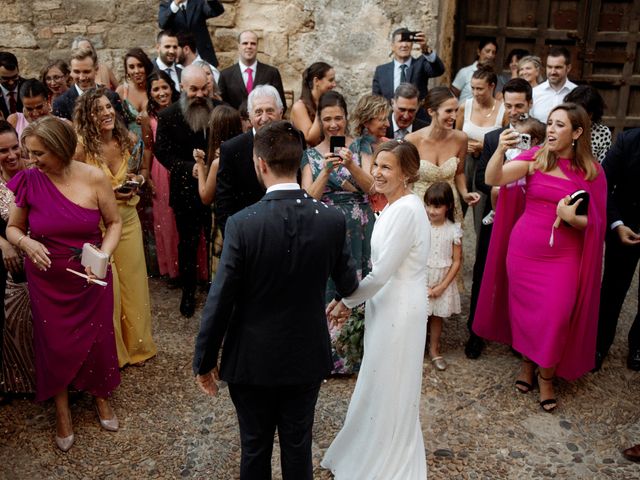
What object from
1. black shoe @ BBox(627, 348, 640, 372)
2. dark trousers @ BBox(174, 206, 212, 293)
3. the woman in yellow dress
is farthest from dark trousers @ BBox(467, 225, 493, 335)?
the woman in yellow dress

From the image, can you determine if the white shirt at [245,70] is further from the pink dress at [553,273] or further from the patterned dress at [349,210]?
the pink dress at [553,273]

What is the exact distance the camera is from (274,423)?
2.92m

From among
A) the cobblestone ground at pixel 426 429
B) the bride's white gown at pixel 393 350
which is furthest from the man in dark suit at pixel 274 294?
the cobblestone ground at pixel 426 429

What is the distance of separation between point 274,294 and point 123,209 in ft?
7.67

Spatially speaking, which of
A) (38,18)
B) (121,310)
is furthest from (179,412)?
(38,18)

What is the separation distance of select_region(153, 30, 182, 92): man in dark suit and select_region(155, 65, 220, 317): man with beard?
128cm

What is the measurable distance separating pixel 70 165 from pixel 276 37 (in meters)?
4.63

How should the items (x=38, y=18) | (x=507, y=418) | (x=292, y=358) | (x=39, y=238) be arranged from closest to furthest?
(x=292, y=358) → (x=39, y=238) → (x=507, y=418) → (x=38, y=18)

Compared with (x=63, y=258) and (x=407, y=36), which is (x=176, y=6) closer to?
(x=407, y=36)

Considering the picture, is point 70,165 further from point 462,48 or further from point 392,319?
point 462,48

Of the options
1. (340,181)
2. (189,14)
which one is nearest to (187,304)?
(340,181)

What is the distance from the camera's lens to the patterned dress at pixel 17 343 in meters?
4.14

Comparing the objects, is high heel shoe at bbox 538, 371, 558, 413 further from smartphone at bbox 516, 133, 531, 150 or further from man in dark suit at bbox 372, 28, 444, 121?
→ man in dark suit at bbox 372, 28, 444, 121

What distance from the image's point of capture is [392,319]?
3152mm
